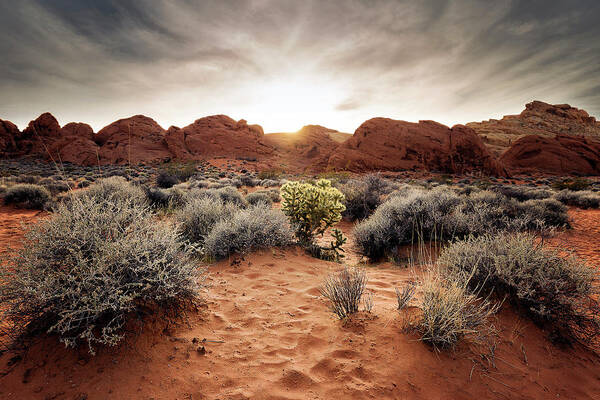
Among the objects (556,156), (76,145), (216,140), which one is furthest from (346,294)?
(76,145)

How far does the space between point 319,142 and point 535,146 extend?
37.9m

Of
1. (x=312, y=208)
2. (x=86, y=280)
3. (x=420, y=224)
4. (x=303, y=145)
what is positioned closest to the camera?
(x=86, y=280)

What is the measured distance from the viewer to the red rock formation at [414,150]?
94.8 feet

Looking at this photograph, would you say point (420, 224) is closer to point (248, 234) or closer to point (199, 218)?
point (248, 234)

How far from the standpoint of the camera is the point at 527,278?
9.15 ft

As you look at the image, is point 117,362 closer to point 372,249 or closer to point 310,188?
point 310,188

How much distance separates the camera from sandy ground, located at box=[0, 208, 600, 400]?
1.85 metres

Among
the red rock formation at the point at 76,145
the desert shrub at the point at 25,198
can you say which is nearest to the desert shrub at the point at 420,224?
the desert shrub at the point at 25,198

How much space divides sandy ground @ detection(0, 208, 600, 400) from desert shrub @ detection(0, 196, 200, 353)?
0.21m

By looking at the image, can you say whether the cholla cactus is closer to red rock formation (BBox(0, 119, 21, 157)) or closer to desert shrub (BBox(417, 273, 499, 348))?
desert shrub (BBox(417, 273, 499, 348))

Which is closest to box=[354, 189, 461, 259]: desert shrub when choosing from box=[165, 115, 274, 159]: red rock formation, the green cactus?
the green cactus

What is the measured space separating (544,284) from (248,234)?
4192 mm

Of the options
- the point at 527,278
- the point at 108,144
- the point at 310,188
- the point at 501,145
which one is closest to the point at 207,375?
the point at 527,278

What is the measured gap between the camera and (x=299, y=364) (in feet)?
7.07
